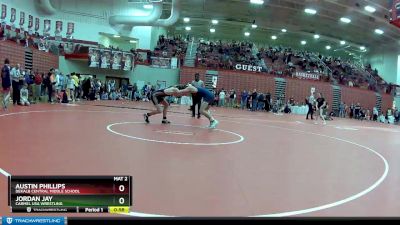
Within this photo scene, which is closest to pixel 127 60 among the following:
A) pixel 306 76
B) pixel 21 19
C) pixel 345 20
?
pixel 21 19

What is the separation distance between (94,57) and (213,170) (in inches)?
1012

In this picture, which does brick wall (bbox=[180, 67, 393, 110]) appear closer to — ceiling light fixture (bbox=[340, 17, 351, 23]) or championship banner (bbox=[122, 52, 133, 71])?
championship banner (bbox=[122, 52, 133, 71])

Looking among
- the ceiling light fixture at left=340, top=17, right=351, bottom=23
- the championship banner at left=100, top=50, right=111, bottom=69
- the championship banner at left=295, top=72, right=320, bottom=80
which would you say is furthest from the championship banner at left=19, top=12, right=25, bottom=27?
the ceiling light fixture at left=340, top=17, right=351, bottom=23

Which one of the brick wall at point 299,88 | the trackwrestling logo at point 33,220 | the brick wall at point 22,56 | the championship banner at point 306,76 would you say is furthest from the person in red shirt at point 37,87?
the championship banner at point 306,76

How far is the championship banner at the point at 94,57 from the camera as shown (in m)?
28.7

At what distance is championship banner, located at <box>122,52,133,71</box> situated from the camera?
3016 cm

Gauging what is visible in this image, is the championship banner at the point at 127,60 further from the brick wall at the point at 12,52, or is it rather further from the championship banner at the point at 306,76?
the championship banner at the point at 306,76

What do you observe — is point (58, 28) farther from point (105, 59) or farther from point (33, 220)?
point (33, 220)

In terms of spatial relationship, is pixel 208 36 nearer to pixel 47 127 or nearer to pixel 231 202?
pixel 47 127

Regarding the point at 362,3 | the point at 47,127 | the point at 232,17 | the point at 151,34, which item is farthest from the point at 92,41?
the point at 47,127

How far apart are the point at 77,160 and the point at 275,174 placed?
2.78 meters

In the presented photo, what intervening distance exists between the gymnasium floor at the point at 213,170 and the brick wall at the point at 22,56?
13346 mm

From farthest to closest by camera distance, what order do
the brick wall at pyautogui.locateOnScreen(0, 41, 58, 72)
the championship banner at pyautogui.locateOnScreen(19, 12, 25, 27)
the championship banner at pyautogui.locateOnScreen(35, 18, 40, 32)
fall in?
the championship banner at pyautogui.locateOnScreen(35, 18, 40, 32) < the championship banner at pyautogui.locateOnScreen(19, 12, 25, 27) < the brick wall at pyautogui.locateOnScreen(0, 41, 58, 72)
